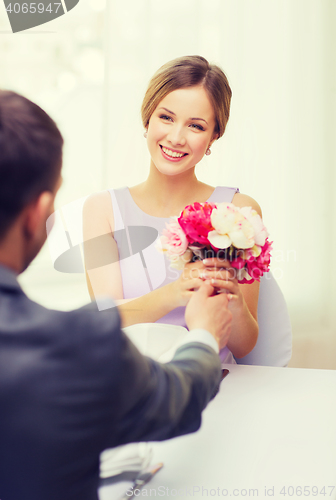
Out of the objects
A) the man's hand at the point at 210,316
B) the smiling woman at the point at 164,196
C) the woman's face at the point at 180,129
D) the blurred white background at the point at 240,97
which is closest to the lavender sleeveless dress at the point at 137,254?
the smiling woman at the point at 164,196

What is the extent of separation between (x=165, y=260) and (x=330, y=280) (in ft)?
4.12

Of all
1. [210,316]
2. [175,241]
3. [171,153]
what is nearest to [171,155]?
[171,153]

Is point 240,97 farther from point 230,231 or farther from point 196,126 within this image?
point 230,231

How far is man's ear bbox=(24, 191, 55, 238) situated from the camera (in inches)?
14.2

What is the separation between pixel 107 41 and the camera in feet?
7.01

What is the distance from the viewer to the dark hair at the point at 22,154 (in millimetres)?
342

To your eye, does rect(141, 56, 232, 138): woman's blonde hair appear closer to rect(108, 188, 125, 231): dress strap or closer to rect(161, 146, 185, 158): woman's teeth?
rect(161, 146, 185, 158): woman's teeth

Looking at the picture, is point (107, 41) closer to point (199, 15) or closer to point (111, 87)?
point (111, 87)

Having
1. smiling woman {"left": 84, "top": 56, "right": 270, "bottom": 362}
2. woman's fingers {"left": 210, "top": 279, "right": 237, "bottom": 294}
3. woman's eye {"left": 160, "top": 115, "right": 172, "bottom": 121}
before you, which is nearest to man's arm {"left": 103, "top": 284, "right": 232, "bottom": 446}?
woman's fingers {"left": 210, "top": 279, "right": 237, "bottom": 294}

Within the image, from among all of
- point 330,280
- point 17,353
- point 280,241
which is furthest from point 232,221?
point 330,280

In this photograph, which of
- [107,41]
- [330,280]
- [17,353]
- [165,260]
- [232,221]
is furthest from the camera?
[330,280]

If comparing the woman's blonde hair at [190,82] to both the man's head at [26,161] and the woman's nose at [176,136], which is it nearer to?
the woman's nose at [176,136]

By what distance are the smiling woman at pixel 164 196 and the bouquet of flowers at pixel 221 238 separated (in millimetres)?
265

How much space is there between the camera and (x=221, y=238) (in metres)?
0.92
